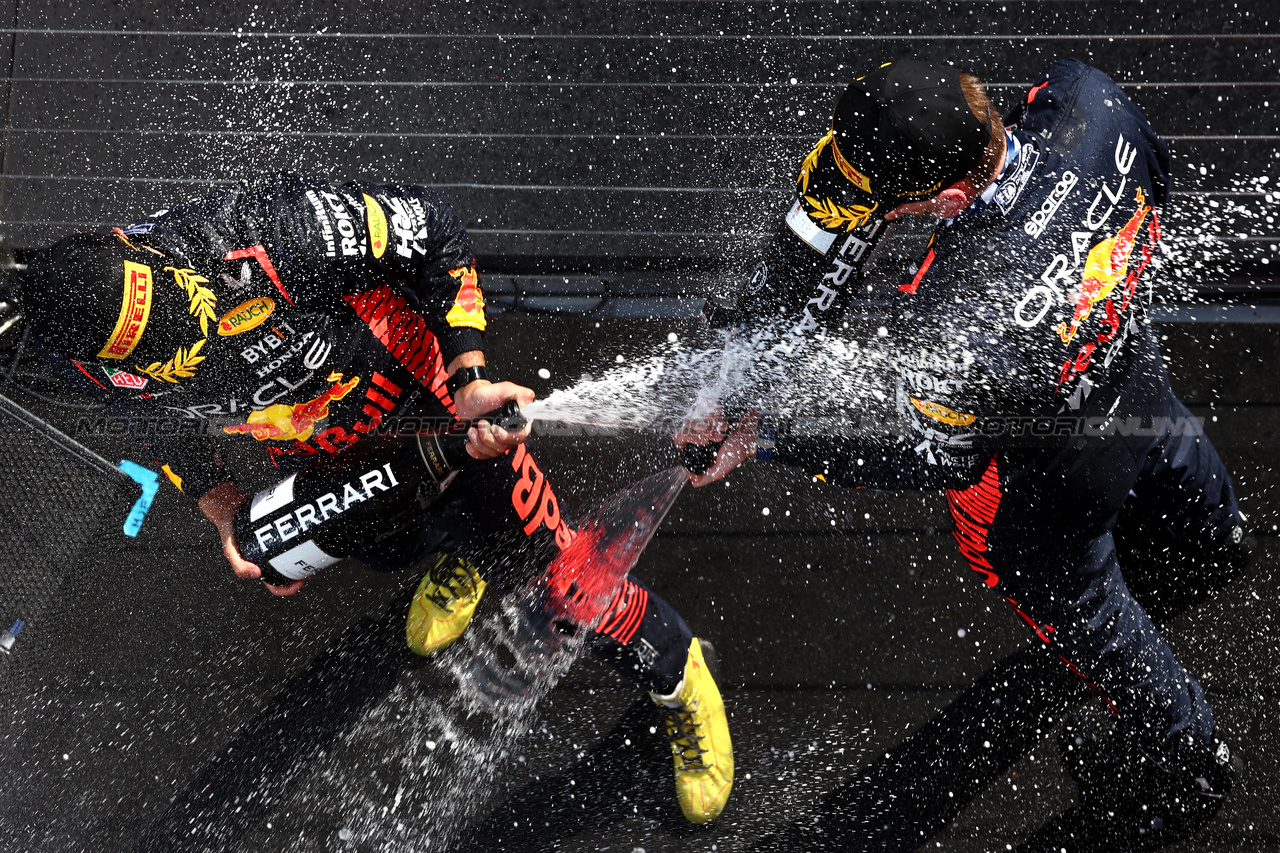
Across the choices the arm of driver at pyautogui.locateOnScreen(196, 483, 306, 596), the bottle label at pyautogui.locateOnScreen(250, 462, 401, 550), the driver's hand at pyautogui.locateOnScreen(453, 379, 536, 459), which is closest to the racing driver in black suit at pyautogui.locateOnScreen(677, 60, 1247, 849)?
the driver's hand at pyautogui.locateOnScreen(453, 379, 536, 459)

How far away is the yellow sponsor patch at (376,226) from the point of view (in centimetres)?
195

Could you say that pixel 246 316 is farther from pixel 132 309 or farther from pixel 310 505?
pixel 310 505

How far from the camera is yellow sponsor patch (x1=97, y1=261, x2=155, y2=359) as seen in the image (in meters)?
1.71

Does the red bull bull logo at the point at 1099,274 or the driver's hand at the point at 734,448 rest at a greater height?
the red bull bull logo at the point at 1099,274

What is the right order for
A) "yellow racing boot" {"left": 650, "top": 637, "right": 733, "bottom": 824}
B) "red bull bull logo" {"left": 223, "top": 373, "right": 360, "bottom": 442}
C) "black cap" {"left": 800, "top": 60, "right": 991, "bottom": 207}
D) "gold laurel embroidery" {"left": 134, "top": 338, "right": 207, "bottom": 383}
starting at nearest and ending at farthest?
"black cap" {"left": 800, "top": 60, "right": 991, "bottom": 207}
"gold laurel embroidery" {"left": 134, "top": 338, "right": 207, "bottom": 383}
"red bull bull logo" {"left": 223, "top": 373, "right": 360, "bottom": 442}
"yellow racing boot" {"left": 650, "top": 637, "right": 733, "bottom": 824}

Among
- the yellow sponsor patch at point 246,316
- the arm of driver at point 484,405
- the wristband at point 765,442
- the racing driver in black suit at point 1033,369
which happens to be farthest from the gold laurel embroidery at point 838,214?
the yellow sponsor patch at point 246,316

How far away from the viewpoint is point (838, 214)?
186cm

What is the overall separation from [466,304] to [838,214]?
793 millimetres

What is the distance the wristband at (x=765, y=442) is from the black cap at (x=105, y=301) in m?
1.17

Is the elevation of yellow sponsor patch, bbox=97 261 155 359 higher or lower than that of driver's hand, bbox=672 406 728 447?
higher

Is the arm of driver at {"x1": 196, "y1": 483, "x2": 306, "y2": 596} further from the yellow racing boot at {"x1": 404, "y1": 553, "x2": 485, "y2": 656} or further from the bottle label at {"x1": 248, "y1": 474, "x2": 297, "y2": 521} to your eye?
the yellow racing boot at {"x1": 404, "y1": 553, "x2": 485, "y2": 656}

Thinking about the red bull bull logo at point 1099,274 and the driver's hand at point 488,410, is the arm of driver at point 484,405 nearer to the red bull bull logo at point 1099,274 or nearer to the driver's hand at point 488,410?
the driver's hand at point 488,410

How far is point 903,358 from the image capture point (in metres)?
1.80

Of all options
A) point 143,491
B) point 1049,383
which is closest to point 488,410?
point 1049,383
